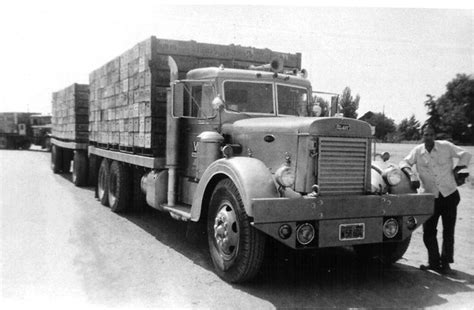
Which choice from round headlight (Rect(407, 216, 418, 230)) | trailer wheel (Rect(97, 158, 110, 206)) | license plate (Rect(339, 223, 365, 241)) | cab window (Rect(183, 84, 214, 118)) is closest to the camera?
license plate (Rect(339, 223, 365, 241))

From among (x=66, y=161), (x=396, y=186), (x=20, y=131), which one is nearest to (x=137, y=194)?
(x=396, y=186)

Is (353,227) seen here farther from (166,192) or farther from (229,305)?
(166,192)

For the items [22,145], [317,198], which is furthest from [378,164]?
[22,145]

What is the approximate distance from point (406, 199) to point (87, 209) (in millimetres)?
6703

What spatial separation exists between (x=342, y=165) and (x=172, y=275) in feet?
7.48

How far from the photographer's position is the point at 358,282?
507 centimetres

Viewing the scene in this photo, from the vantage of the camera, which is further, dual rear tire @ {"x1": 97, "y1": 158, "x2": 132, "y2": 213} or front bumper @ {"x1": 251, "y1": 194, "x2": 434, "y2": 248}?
dual rear tire @ {"x1": 97, "y1": 158, "x2": 132, "y2": 213}

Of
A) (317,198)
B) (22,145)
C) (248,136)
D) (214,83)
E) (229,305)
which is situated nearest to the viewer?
(229,305)

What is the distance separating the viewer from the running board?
5.96 m

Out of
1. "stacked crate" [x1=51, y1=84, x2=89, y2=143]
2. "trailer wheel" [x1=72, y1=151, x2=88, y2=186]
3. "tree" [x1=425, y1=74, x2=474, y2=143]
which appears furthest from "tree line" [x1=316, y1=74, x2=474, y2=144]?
"stacked crate" [x1=51, y1=84, x2=89, y2=143]

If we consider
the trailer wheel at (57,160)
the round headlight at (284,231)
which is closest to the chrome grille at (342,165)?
the round headlight at (284,231)

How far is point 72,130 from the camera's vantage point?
14703mm

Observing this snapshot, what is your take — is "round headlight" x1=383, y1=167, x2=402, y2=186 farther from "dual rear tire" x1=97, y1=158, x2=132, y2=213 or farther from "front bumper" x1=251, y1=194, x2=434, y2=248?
"dual rear tire" x1=97, y1=158, x2=132, y2=213

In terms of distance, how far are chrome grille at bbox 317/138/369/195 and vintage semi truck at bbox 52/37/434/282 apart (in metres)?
0.01
